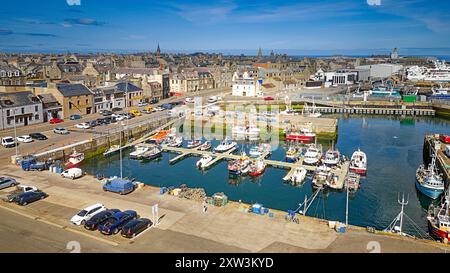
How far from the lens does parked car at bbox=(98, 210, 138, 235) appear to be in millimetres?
14289

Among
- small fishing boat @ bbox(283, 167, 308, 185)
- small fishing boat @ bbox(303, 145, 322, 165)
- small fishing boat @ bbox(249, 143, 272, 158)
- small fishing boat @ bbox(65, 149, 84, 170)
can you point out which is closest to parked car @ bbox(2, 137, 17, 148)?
small fishing boat @ bbox(65, 149, 84, 170)

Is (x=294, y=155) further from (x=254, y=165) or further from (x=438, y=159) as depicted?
(x=438, y=159)

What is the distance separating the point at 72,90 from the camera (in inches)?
1606

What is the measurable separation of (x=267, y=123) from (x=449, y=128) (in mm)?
22420

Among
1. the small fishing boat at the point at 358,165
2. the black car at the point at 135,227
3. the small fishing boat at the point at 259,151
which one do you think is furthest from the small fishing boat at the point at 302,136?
the black car at the point at 135,227

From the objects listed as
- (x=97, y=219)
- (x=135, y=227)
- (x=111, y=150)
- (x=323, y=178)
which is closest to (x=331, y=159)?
(x=323, y=178)

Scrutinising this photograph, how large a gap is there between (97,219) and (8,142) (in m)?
17.9

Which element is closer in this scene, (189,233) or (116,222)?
(189,233)

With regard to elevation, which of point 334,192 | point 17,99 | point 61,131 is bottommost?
point 334,192

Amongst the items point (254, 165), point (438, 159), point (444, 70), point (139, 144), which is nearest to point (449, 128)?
point (438, 159)

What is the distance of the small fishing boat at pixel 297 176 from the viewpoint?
25839 millimetres

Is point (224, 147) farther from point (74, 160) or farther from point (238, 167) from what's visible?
point (74, 160)

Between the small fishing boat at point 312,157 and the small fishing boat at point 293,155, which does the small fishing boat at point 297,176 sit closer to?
the small fishing boat at point 312,157

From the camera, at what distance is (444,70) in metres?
95.1
